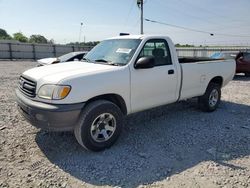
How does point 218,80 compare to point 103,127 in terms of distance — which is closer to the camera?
point 103,127

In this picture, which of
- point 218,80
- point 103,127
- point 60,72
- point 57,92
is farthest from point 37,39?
point 57,92

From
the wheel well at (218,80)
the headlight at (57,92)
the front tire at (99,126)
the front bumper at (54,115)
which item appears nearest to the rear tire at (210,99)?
the wheel well at (218,80)

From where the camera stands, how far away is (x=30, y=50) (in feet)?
96.4

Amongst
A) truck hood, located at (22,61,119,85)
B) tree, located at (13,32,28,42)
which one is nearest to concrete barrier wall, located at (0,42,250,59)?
truck hood, located at (22,61,119,85)

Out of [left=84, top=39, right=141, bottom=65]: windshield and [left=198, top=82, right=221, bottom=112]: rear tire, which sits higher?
[left=84, top=39, right=141, bottom=65]: windshield

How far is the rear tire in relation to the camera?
259 inches

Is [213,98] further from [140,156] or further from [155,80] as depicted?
[140,156]

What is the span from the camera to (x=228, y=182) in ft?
11.4

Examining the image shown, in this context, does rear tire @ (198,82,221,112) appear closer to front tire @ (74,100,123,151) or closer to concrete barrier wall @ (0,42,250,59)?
front tire @ (74,100,123,151)

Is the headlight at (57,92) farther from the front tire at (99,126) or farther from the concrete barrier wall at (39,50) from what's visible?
the concrete barrier wall at (39,50)

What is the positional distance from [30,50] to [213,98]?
2675 cm

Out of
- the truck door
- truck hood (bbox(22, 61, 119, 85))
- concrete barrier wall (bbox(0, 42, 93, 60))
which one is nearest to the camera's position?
truck hood (bbox(22, 61, 119, 85))

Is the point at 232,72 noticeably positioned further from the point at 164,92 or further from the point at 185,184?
the point at 185,184

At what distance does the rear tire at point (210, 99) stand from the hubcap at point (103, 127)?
314 cm
